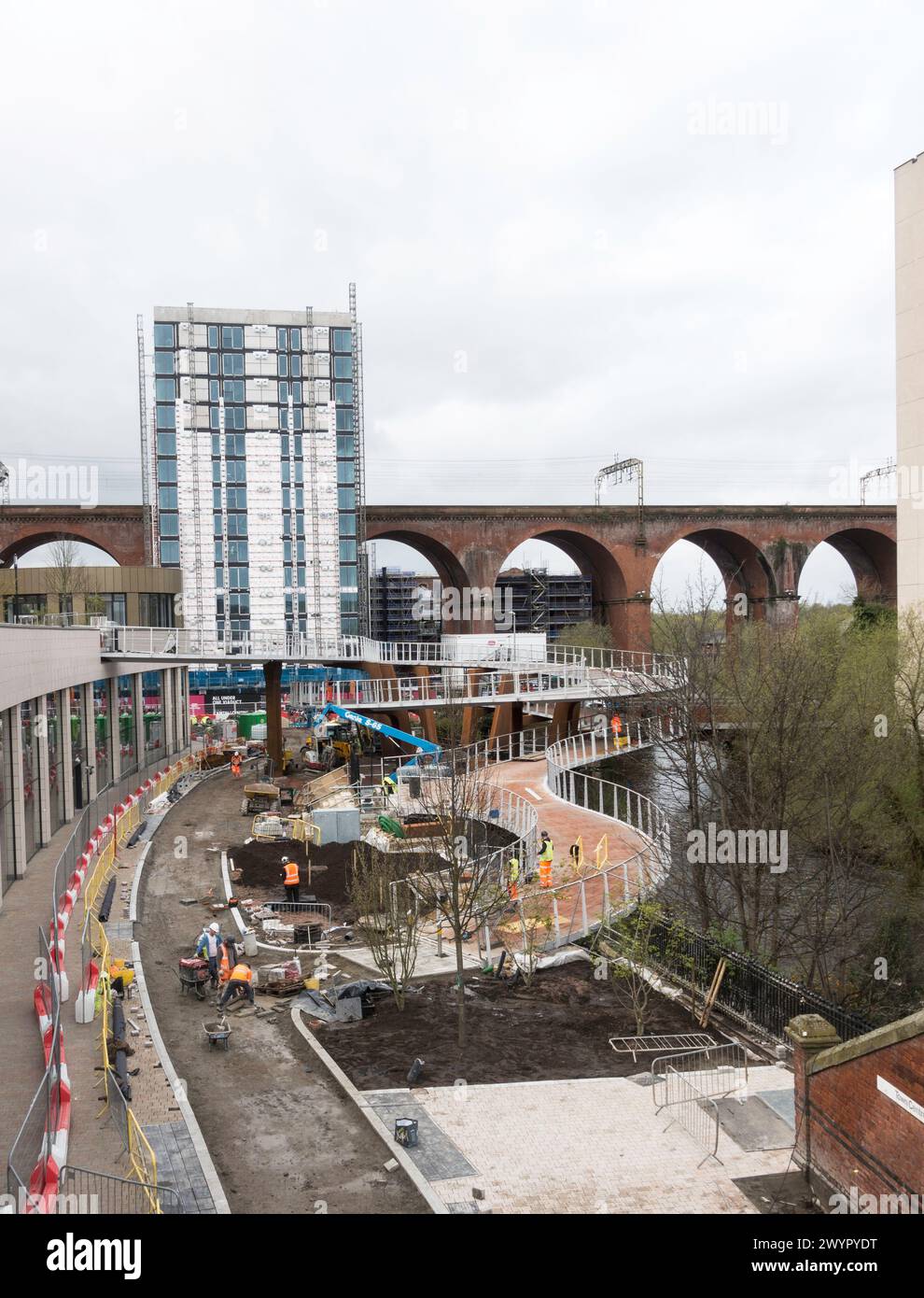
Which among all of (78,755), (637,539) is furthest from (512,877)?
(637,539)

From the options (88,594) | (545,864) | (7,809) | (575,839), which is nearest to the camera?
(7,809)

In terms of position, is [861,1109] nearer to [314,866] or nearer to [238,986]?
[238,986]

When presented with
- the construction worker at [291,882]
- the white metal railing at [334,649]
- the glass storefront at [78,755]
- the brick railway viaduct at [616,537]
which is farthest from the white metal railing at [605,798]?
the brick railway viaduct at [616,537]

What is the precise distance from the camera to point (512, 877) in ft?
60.4

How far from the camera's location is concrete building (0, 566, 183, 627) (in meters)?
42.1

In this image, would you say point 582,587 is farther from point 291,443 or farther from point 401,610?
point 291,443

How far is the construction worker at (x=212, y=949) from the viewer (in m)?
14.9

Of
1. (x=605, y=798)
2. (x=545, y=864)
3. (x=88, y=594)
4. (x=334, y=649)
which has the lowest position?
(x=605, y=798)

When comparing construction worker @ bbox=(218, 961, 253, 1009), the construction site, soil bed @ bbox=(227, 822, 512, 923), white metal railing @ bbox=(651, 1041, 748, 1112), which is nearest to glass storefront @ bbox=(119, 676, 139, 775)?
the construction site

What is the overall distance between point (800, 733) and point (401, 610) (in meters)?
85.2

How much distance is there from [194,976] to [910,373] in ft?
86.5

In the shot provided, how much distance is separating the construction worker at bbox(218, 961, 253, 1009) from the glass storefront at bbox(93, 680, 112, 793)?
53.5ft

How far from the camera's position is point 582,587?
348ft
